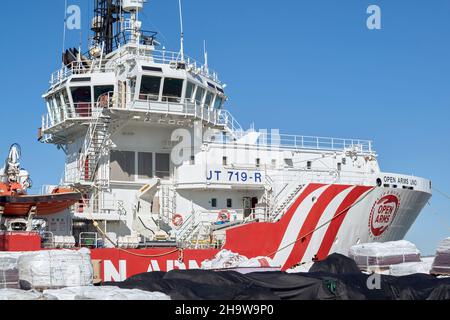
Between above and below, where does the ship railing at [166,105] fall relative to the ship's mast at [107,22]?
below

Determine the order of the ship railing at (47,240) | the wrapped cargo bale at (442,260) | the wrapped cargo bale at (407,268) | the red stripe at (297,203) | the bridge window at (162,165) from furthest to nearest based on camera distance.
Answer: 1. the bridge window at (162,165)
2. the red stripe at (297,203)
3. the ship railing at (47,240)
4. the wrapped cargo bale at (407,268)
5. the wrapped cargo bale at (442,260)

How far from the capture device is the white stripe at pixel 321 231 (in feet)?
74.0

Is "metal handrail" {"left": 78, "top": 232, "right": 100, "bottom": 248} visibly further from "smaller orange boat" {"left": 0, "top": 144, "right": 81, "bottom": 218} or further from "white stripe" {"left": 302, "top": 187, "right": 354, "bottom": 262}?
"white stripe" {"left": 302, "top": 187, "right": 354, "bottom": 262}

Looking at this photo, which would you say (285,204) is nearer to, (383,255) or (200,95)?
(383,255)

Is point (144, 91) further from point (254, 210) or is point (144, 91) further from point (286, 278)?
point (286, 278)

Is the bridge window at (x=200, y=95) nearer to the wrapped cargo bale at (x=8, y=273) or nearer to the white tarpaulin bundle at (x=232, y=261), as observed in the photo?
the white tarpaulin bundle at (x=232, y=261)

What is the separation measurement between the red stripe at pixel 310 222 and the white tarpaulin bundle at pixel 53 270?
8.35 meters

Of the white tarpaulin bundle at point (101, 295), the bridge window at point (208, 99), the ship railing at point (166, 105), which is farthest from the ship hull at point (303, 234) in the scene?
the white tarpaulin bundle at point (101, 295)

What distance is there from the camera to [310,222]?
74.0 ft

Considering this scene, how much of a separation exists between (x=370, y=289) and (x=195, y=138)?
12.3m

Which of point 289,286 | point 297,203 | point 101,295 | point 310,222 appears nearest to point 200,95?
point 297,203

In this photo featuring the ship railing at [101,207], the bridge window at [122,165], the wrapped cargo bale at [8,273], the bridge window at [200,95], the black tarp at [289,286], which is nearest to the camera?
the black tarp at [289,286]

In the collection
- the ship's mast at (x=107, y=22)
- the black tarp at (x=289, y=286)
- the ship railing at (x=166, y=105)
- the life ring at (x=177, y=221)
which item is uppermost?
the ship's mast at (x=107, y=22)
